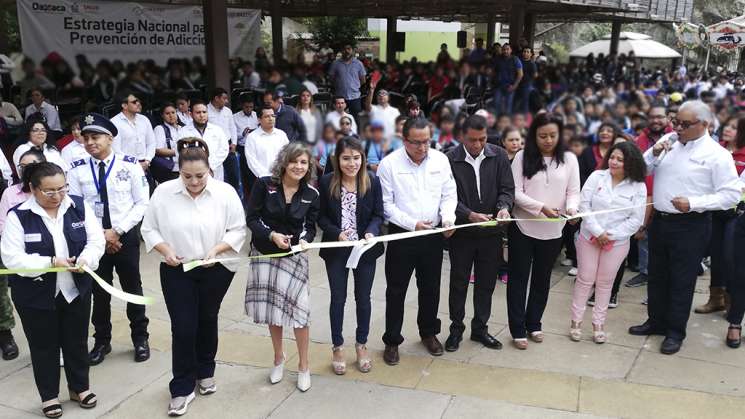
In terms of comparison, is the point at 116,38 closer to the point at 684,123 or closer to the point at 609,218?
the point at 684,123

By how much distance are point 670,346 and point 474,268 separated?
65.8 inches

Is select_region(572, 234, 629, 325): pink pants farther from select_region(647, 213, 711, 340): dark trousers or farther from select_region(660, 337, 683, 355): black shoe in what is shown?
select_region(660, 337, 683, 355): black shoe

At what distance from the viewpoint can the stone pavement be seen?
12.7 ft

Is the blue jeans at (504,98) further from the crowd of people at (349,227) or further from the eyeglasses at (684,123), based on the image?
the eyeglasses at (684,123)

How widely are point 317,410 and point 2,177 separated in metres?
3.42

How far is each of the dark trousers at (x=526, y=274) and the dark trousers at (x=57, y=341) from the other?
2997 mm

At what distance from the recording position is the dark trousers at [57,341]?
3652 millimetres

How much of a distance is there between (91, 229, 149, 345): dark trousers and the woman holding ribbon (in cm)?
100

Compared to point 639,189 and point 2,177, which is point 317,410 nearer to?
point 639,189

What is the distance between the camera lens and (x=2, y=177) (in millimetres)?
5125

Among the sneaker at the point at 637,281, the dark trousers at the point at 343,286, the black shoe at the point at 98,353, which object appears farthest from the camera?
the sneaker at the point at 637,281

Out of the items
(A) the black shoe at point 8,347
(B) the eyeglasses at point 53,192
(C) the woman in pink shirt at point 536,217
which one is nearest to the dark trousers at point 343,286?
(C) the woman in pink shirt at point 536,217

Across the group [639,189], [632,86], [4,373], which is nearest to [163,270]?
[4,373]

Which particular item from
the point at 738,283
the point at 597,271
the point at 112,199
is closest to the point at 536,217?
the point at 597,271
